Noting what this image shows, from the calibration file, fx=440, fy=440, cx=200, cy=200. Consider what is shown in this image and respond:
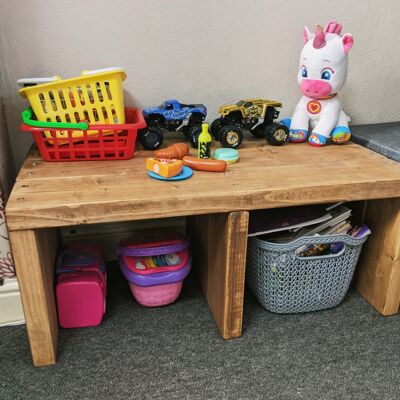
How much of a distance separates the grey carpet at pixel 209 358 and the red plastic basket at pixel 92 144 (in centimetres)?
44

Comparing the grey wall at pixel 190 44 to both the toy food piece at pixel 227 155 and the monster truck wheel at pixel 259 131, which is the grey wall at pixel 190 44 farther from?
the toy food piece at pixel 227 155

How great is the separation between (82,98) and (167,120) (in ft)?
0.78

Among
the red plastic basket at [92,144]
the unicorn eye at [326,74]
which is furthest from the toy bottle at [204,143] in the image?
the unicorn eye at [326,74]

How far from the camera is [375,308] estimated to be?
1253mm

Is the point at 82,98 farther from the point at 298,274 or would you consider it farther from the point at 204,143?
the point at 298,274

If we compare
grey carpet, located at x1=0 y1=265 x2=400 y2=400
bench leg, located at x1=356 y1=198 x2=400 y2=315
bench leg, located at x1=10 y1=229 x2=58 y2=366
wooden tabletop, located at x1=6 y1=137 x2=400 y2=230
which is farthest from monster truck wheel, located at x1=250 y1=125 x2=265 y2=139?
bench leg, located at x1=10 y1=229 x2=58 y2=366

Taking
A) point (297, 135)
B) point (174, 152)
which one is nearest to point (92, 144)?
point (174, 152)

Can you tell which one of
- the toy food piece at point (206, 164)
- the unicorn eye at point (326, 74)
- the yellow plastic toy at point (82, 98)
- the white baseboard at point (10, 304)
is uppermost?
the unicorn eye at point (326, 74)

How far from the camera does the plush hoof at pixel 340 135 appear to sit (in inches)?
49.9

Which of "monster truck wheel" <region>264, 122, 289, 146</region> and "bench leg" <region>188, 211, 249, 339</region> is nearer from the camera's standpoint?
"bench leg" <region>188, 211, 249, 339</region>

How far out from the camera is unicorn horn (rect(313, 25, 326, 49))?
1.16m

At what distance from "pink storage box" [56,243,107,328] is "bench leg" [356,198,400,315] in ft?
2.47

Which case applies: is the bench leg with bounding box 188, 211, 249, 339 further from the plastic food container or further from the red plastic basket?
the red plastic basket

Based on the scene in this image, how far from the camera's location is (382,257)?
1.20 meters
